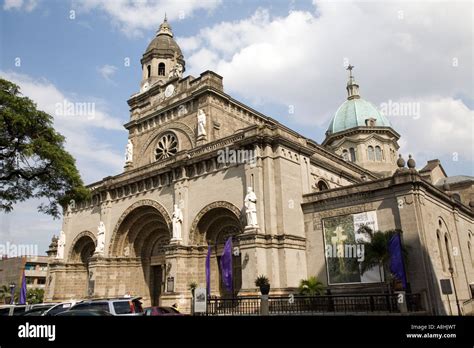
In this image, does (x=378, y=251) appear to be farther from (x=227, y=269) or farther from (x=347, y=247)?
(x=227, y=269)

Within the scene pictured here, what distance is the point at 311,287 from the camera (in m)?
24.6

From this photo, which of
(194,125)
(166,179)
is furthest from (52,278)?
(194,125)

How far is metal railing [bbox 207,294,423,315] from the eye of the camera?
2069 cm

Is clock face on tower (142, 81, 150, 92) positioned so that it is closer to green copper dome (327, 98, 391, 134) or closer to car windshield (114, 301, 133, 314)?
green copper dome (327, 98, 391, 134)

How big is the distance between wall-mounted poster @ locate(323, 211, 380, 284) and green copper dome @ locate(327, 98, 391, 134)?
95.5ft

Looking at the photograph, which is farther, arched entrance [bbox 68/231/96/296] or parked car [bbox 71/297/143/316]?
arched entrance [bbox 68/231/96/296]

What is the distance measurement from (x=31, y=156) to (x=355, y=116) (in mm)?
42929

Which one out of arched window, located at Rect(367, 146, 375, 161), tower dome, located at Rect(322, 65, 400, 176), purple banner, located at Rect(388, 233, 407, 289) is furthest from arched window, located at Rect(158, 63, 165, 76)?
purple banner, located at Rect(388, 233, 407, 289)

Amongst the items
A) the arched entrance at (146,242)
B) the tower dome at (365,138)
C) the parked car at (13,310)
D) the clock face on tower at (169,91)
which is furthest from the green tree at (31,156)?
the tower dome at (365,138)

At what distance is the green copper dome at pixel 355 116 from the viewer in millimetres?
53031

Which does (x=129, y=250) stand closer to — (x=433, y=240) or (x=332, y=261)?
(x=332, y=261)

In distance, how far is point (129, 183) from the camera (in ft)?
120
